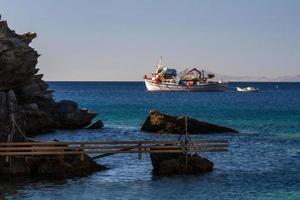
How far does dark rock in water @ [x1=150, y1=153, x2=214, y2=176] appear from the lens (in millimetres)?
41000

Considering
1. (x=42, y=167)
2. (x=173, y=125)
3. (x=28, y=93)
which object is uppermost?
(x=28, y=93)

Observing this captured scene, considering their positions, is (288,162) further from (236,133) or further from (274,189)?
(236,133)

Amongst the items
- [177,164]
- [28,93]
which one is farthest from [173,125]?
[177,164]

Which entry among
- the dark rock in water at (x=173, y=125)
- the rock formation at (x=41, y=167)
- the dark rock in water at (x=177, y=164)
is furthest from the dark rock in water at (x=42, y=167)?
the dark rock in water at (x=173, y=125)

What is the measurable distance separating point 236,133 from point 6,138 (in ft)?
113

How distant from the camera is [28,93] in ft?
231

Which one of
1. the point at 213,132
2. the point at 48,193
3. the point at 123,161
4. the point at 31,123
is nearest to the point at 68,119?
the point at 31,123

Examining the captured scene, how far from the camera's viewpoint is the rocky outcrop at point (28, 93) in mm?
55969

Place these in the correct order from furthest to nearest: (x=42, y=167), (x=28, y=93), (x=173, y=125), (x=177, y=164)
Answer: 1. (x=28, y=93)
2. (x=173, y=125)
3. (x=177, y=164)
4. (x=42, y=167)

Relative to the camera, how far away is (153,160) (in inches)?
1661

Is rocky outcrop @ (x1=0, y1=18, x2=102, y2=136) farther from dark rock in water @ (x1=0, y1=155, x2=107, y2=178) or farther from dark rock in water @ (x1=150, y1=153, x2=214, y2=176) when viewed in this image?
dark rock in water @ (x1=150, y1=153, x2=214, y2=176)

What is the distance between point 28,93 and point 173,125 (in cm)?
1784

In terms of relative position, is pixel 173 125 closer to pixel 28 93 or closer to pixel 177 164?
pixel 28 93

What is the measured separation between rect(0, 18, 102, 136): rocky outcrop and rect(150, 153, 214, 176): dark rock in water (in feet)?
36.0
